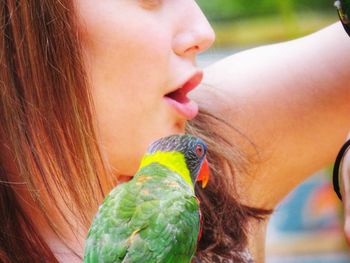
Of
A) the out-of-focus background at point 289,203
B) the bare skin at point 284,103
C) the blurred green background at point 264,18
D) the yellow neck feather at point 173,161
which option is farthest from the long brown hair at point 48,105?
the out-of-focus background at point 289,203

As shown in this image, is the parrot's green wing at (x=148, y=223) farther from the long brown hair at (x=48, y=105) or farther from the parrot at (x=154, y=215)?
the long brown hair at (x=48, y=105)

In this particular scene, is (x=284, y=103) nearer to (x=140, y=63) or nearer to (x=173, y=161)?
(x=140, y=63)

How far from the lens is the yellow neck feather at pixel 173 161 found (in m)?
0.50

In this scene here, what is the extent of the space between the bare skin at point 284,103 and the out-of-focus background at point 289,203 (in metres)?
1.68

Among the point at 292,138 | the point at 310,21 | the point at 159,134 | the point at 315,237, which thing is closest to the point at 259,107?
the point at 292,138

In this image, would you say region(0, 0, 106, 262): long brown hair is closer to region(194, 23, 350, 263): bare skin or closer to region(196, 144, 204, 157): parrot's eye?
region(196, 144, 204, 157): parrot's eye

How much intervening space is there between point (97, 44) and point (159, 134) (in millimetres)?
105

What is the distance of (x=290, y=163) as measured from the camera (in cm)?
102

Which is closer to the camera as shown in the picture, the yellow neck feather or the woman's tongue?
the yellow neck feather

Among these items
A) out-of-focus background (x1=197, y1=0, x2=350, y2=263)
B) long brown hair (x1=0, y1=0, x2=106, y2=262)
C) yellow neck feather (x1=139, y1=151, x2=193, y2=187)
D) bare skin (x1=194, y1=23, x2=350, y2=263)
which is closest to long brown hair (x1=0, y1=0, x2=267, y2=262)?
long brown hair (x1=0, y1=0, x2=106, y2=262)

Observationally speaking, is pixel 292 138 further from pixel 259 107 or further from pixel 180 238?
pixel 180 238

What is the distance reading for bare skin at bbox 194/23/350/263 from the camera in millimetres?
966

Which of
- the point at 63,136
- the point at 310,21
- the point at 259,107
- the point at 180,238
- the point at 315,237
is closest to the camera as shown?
the point at 180,238

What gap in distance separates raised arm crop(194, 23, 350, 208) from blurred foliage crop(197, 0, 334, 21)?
4.60 feet
